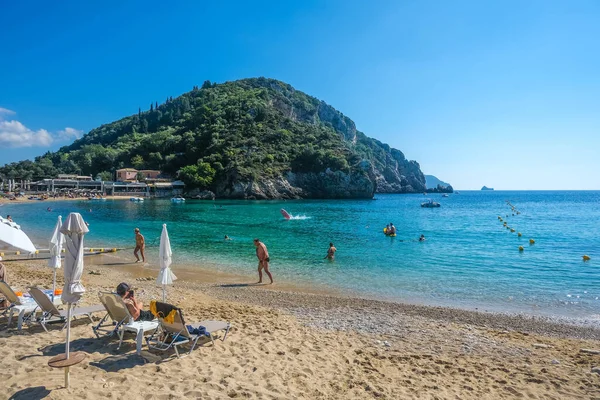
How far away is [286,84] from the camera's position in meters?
192

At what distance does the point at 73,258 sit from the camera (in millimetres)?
4953

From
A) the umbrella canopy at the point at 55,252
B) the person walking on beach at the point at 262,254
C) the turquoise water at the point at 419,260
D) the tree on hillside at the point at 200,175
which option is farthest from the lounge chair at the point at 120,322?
the tree on hillside at the point at 200,175

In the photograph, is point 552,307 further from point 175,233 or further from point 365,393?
point 175,233

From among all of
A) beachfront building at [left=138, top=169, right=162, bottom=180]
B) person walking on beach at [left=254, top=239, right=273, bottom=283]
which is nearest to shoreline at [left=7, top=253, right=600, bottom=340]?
person walking on beach at [left=254, top=239, right=273, bottom=283]

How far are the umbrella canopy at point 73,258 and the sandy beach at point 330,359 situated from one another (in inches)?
53.8

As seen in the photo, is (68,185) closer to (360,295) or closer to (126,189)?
(126,189)

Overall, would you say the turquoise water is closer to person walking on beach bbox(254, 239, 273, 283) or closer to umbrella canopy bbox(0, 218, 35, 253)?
person walking on beach bbox(254, 239, 273, 283)

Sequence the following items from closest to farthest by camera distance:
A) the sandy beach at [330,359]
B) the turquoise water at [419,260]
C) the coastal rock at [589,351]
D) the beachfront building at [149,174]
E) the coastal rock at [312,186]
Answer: the sandy beach at [330,359] < the coastal rock at [589,351] < the turquoise water at [419,260] < the coastal rock at [312,186] < the beachfront building at [149,174]

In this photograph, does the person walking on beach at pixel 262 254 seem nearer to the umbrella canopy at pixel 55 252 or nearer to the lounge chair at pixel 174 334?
the umbrella canopy at pixel 55 252

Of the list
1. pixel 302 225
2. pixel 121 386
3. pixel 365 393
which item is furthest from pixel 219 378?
pixel 302 225

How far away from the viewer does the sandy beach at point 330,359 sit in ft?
17.6

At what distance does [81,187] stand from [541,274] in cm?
10209

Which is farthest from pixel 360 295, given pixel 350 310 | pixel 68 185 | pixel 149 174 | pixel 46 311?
pixel 149 174

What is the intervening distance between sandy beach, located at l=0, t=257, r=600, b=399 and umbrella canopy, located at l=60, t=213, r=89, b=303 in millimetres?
1367
